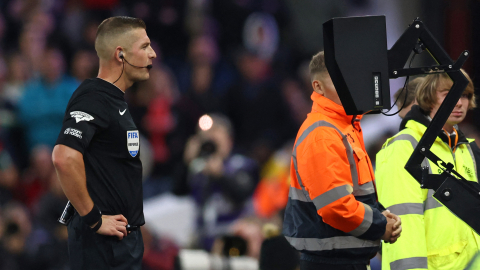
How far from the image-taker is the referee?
2508 mm

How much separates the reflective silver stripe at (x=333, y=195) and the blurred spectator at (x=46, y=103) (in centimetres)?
455

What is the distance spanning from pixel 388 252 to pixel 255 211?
121 inches

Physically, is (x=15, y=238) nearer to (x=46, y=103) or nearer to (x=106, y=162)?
(x=46, y=103)

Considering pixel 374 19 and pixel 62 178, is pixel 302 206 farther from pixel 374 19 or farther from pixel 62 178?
pixel 62 178

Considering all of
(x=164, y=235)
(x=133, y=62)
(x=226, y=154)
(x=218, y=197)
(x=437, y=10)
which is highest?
(x=437, y=10)

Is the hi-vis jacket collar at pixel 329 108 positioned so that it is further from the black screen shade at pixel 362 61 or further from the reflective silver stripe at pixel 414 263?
the reflective silver stripe at pixel 414 263

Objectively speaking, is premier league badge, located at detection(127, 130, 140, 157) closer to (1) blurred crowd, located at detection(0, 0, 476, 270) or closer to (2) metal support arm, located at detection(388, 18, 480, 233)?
(2) metal support arm, located at detection(388, 18, 480, 233)

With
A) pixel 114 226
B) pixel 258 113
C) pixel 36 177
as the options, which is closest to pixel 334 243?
pixel 114 226

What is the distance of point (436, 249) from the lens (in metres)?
2.92

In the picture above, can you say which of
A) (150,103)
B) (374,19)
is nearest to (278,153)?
(150,103)

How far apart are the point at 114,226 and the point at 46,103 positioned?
426 cm

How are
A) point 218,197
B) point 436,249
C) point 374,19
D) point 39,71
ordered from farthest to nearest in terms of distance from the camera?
1. point 39,71
2. point 218,197
3. point 436,249
4. point 374,19

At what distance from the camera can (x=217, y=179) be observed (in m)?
6.01

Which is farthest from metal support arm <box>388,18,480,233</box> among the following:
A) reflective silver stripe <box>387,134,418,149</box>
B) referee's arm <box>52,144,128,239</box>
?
referee's arm <box>52,144,128,239</box>
